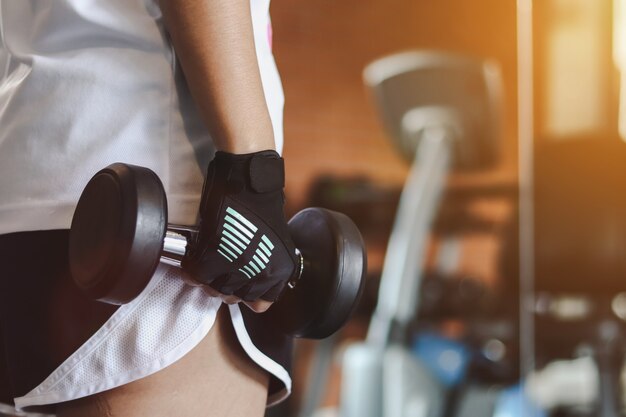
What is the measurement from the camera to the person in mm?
560

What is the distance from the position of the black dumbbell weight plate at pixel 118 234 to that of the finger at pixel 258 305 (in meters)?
0.10

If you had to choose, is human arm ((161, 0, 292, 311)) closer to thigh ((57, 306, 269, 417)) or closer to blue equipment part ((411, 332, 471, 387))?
thigh ((57, 306, 269, 417))

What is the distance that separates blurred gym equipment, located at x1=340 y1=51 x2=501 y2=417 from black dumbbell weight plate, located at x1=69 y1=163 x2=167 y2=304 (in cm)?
177

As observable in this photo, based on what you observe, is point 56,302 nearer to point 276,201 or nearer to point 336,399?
point 276,201

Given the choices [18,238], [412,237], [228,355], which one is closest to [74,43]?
[18,238]

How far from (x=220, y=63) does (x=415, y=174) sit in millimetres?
1948

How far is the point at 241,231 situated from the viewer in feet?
1.82

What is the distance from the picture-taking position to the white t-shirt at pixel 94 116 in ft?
1.93

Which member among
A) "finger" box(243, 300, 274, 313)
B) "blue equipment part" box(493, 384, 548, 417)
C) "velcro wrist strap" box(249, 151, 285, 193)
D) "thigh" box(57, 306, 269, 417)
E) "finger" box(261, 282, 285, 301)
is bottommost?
"blue equipment part" box(493, 384, 548, 417)

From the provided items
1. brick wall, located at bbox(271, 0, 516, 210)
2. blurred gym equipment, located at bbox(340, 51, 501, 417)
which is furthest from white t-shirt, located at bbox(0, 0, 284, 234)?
brick wall, located at bbox(271, 0, 516, 210)

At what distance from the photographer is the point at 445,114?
239cm

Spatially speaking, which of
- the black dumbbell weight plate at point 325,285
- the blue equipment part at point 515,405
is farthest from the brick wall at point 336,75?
the black dumbbell weight plate at point 325,285

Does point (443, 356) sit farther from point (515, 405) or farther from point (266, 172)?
point (266, 172)

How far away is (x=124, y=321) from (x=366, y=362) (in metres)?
1.76
